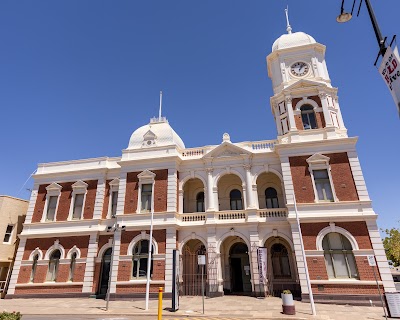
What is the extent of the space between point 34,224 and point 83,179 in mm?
5920

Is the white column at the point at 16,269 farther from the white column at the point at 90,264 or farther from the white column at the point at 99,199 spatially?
the white column at the point at 99,199

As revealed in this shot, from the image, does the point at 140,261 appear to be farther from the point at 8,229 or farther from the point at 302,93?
the point at 302,93

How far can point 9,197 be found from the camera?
26391mm

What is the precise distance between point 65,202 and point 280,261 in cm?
2041

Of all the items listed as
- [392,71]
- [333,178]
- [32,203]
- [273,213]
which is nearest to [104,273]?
[32,203]

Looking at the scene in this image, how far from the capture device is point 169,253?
20.3m

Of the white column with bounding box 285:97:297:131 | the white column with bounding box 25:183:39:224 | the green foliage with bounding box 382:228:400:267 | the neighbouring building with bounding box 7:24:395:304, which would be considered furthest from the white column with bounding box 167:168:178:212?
the green foliage with bounding box 382:228:400:267

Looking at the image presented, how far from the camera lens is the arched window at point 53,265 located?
22703 millimetres

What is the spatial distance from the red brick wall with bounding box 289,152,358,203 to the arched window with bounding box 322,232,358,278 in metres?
2.82

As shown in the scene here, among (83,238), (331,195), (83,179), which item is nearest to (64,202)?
(83,179)

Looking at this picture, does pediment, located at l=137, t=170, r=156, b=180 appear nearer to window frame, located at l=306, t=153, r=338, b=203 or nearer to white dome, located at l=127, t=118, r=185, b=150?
white dome, located at l=127, t=118, r=185, b=150

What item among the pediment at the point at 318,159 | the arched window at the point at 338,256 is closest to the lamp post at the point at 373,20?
the pediment at the point at 318,159

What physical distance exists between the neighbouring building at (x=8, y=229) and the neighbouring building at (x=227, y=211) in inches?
104

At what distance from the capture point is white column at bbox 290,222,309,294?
1714 cm
